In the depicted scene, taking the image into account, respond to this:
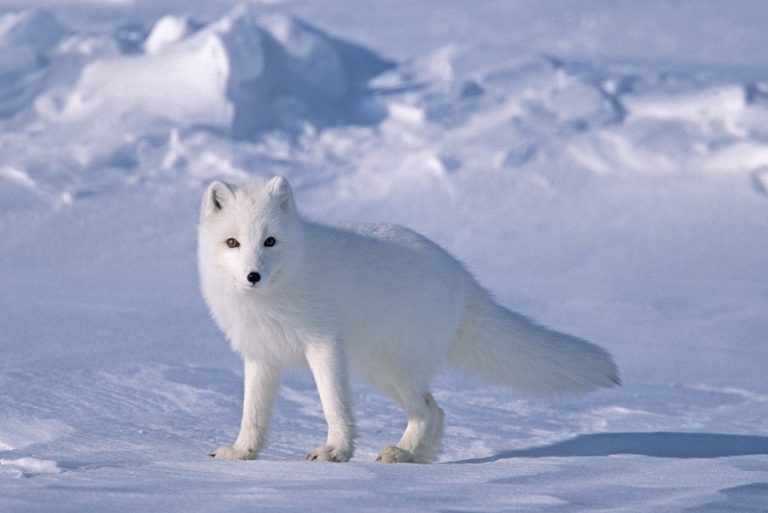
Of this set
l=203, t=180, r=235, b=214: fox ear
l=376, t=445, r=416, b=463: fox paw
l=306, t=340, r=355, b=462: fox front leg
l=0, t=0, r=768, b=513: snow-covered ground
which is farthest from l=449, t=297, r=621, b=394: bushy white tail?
l=203, t=180, r=235, b=214: fox ear

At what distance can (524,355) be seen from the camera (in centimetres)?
306

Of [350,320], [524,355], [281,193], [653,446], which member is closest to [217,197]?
[281,193]

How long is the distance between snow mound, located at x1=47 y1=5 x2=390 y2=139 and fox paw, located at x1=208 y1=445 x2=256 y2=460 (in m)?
4.59

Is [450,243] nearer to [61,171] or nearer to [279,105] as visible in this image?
[279,105]

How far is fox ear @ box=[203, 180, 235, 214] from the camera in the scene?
8.98ft

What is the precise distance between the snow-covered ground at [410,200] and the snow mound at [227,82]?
19 millimetres

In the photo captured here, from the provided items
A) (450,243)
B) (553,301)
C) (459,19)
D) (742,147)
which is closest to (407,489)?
(553,301)

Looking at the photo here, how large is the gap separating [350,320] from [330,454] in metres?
0.37

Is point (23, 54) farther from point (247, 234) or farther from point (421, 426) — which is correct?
point (421, 426)

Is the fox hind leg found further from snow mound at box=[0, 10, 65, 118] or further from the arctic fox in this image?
snow mound at box=[0, 10, 65, 118]

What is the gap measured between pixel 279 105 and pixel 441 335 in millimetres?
4778

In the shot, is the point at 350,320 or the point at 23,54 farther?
the point at 23,54

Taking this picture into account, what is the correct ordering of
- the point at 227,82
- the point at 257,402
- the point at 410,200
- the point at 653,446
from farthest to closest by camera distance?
the point at 227,82 → the point at 410,200 → the point at 653,446 → the point at 257,402

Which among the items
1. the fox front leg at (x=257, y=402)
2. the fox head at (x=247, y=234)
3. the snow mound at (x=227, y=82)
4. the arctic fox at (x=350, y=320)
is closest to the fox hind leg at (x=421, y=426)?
the arctic fox at (x=350, y=320)
